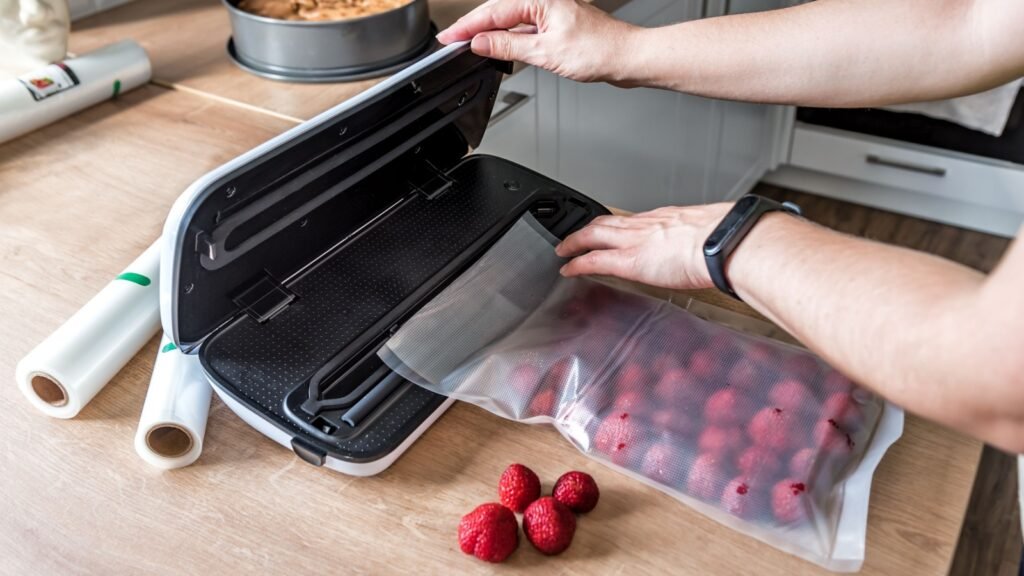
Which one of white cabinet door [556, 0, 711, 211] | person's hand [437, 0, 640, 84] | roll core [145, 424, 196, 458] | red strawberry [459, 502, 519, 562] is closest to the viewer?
red strawberry [459, 502, 519, 562]

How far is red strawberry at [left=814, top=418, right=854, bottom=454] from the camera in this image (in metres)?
0.78

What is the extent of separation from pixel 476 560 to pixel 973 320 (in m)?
0.41

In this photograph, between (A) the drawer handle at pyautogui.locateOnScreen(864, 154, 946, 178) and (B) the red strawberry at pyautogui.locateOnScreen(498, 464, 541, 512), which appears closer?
(B) the red strawberry at pyautogui.locateOnScreen(498, 464, 541, 512)

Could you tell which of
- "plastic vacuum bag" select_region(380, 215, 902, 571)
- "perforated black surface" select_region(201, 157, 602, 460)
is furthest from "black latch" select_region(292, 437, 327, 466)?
"plastic vacuum bag" select_region(380, 215, 902, 571)

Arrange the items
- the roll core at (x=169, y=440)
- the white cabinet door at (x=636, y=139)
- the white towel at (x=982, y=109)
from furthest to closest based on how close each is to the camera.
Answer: the white towel at (x=982, y=109)
the white cabinet door at (x=636, y=139)
the roll core at (x=169, y=440)

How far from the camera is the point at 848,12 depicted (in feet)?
3.30

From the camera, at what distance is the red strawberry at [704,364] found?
0.86 metres

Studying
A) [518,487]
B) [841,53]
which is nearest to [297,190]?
[518,487]

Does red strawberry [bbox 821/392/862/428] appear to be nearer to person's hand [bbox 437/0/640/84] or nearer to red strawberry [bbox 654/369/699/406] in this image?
red strawberry [bbox 654/369/699/406]

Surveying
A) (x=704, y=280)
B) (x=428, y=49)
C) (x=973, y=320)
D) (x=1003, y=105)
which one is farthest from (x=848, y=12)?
(x=1003, y=105)

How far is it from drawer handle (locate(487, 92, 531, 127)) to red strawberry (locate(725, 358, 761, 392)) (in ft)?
2.33

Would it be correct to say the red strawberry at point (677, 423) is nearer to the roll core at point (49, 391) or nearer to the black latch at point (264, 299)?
the black latch at point (264, 299)

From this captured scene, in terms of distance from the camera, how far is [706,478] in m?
0.77

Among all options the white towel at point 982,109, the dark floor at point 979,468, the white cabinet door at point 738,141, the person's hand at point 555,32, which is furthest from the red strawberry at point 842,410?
the white towel at point 982,109
